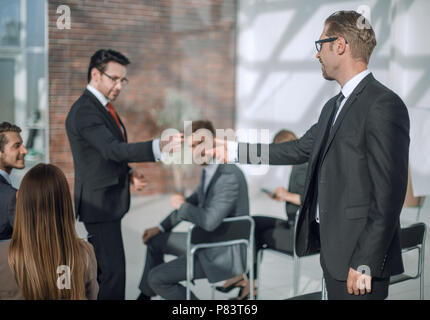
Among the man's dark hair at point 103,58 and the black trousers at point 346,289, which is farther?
the man's dark hair at point 103,58

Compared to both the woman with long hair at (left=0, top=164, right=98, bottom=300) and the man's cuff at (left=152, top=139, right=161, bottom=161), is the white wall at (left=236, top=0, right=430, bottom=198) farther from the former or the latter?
the woman with long hair at (left=0, top=164, right=98, bottom=300)

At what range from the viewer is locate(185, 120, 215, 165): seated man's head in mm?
2693

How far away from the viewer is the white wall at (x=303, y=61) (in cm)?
275

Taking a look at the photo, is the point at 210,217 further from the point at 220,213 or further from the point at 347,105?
the point at 347,105

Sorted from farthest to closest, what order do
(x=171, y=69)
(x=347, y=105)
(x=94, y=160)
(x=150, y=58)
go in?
(x=171, y=69) → (x=150, y=58) → (x=94, y=160) → (x=347, y=105)

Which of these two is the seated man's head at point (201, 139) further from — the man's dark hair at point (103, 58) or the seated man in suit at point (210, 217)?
the man's dark hair at point (103, 58)

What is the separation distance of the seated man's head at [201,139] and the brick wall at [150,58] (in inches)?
139

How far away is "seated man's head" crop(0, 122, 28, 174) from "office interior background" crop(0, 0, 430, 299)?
1.80 metres

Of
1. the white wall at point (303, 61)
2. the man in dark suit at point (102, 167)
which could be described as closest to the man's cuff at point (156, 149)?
the man in dark suit at point (102, 167)

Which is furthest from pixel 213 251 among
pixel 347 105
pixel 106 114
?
pixel 347 105

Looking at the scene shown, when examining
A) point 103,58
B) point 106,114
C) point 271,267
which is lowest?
point 271,267

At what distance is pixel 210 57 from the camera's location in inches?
295

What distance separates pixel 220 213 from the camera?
2633 mm

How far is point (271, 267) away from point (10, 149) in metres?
2.55
